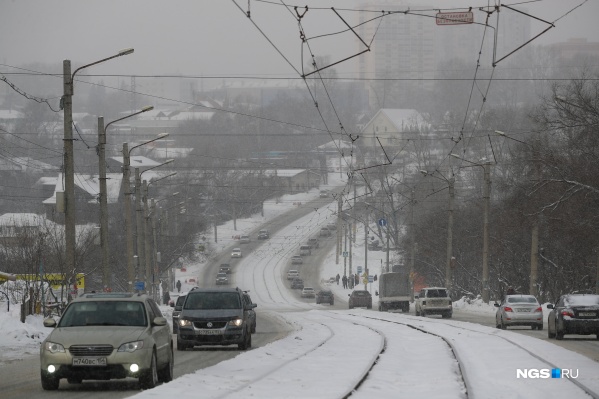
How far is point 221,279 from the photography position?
11925 cm

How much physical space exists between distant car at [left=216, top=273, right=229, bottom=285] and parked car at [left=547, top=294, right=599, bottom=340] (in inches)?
3316

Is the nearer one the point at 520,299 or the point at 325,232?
the point at 520,299

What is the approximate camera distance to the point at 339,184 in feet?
593

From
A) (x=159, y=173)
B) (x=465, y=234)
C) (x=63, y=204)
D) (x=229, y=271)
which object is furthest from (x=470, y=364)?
(x=159, y=173)

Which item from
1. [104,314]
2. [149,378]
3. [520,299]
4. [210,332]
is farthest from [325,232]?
[149,378]

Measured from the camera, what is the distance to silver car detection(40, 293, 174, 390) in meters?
18.4

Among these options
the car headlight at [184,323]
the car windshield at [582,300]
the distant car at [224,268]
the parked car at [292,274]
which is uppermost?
the distant car at [224,268]

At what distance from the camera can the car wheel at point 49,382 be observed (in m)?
18.6

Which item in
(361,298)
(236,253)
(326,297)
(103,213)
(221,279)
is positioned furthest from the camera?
(236,253)

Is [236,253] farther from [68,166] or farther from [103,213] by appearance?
[68,166]

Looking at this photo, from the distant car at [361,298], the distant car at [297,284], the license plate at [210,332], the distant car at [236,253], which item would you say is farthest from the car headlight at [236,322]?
the distant car at [236,253]

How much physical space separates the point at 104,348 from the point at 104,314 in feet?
5.23

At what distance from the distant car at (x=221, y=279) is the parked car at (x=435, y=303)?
5640cm

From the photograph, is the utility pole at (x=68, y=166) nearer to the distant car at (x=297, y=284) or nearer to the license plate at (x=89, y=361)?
the license plate at (x=89, y=361)
